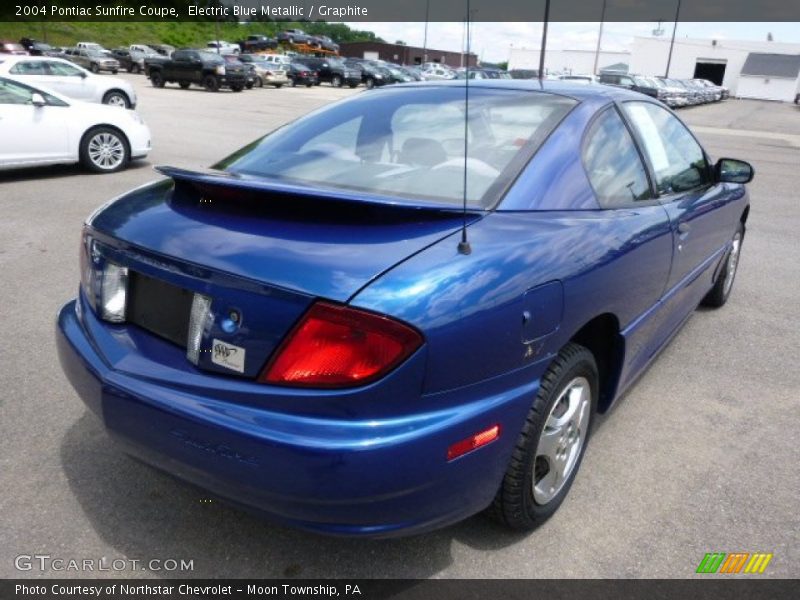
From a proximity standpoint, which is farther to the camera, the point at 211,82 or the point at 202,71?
the point at 211,82

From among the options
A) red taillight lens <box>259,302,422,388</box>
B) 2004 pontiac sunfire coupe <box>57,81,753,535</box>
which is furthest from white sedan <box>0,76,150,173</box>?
red taillight lens <box>259,302,422,388</box>

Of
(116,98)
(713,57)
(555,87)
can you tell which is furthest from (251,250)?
(713,57)

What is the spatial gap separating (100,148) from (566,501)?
8.46m

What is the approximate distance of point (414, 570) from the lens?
226 centimetres

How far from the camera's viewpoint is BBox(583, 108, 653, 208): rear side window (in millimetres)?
2689

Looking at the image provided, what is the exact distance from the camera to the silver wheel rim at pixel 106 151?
905 centimetres

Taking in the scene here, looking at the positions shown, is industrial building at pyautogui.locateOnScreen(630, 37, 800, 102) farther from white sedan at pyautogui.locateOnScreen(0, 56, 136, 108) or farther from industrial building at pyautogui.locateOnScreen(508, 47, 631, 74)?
white sedan at pyautogui.locateOnScreen(0, 56, 136, 108)

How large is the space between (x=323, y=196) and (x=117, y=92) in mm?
17450

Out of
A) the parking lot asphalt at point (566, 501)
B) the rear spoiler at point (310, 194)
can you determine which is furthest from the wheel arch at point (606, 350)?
the rear spoiler at point (310, 194)

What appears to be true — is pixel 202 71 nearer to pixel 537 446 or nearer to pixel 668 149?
pixel 668 149

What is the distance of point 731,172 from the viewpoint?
3.89m

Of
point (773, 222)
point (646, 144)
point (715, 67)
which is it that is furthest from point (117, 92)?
point (715, 67)

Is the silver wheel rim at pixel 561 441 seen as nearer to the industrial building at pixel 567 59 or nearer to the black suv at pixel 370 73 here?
the black suv at pixel 370 73

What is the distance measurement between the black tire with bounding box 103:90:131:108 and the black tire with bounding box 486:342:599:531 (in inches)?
679
